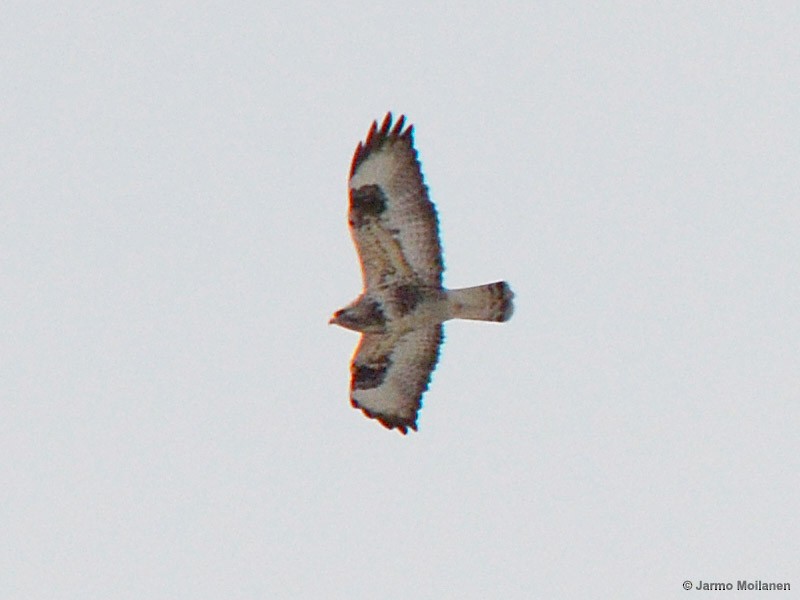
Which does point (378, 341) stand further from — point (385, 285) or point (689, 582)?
point (689, 582)

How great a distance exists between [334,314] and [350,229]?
80 centimetres

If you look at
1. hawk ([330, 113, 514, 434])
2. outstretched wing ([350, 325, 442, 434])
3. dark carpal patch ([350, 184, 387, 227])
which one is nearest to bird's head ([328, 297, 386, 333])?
hawk ([330, 113, 514, 434])

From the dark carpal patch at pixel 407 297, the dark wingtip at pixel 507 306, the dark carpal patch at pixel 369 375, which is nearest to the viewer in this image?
the dark carpal patch at pixel 407 297

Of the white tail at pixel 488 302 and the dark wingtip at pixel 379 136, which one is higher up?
the dark wingtip at pixel 379 136

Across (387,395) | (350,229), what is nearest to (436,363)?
(387,395)

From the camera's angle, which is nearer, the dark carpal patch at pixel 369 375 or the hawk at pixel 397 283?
the hawk at pixel 397 283

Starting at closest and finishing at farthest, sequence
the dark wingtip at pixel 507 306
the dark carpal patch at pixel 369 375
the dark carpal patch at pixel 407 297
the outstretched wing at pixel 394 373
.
Result: 1. the dark carpal patch at pixel 407 297
2. the dark wingtip at pixel 507 306
3. the outstretched wing at pixel 394 373
4. the dark carpal patch at pixel 369 375

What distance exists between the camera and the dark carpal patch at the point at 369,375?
15383mm

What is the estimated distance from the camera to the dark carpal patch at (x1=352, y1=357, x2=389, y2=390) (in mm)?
15383

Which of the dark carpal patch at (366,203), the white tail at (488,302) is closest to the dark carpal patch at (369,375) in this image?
the white tail at (488,302)

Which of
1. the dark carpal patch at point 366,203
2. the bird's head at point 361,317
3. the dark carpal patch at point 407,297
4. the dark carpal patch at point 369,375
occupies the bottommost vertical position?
the dark carpal patch at point 369,375

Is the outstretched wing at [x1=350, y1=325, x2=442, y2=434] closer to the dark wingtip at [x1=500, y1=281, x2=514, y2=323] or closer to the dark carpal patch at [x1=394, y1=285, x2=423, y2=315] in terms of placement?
the dark carpal patch at [x1=394, y1=285, x2=423, y2=315]

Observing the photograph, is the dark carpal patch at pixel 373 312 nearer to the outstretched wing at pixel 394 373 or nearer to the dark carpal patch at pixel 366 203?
the outstretched wing at pixel 394 373

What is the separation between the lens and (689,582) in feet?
55.3
